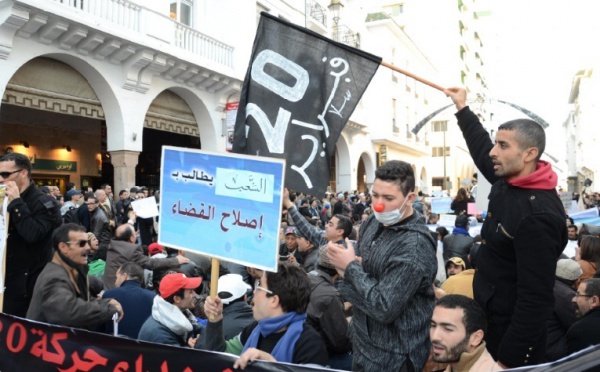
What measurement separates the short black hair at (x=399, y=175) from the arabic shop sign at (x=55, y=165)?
13924 mm

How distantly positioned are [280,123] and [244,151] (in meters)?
0.33

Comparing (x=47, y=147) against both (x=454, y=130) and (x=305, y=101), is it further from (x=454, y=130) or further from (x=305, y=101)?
(x=454, y=130)

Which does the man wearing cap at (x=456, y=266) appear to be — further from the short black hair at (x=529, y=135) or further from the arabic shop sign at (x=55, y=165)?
the arabic shop sign at (x=55, y=165)

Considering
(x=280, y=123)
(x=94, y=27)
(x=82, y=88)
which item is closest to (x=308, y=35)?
(x=280, y=123)

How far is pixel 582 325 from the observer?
3.43 meters

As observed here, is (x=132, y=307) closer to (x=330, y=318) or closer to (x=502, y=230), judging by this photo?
(x=330, y=318)

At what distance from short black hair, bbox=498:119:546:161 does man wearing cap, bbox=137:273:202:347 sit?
2.72m

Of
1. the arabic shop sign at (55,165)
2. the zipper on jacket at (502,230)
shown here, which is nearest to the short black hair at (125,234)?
→ the zipper on jacket at (502,230)

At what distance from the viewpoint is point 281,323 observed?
2.86 metres

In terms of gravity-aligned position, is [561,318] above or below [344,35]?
below

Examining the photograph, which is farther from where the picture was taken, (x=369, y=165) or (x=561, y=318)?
(x=369, y=165)

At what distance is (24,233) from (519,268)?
347cm

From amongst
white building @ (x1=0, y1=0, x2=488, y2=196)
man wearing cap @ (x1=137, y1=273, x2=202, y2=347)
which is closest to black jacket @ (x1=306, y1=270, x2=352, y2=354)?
man wearing cap @ (x1=137, y1=273, x2=202, y2=347)

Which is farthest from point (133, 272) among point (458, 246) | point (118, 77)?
point (118, 77)
